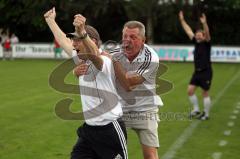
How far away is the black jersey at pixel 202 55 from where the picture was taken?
12.8 meters

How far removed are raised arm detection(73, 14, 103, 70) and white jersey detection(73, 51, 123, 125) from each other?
90 mm

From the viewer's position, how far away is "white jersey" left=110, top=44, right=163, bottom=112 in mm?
6035

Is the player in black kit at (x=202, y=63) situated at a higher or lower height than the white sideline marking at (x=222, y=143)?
higher

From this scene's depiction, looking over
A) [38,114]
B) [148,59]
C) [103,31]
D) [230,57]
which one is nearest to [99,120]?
[148,59]

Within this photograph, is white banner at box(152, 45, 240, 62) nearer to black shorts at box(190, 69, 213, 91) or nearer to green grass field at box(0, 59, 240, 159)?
green grass field at box(0, 59, 240, 159)

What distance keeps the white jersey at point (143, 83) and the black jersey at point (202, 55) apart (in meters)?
6.55

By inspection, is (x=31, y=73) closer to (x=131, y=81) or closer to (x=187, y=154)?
(x=187, y=154)

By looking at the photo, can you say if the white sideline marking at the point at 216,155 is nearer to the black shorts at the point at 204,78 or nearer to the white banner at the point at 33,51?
the black shorts at the point at 204,78

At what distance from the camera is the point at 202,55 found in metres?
12.8

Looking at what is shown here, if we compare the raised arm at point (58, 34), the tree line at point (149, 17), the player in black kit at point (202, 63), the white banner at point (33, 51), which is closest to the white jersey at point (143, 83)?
the raised arm at point (58, 34)

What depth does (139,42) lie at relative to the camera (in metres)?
5.86

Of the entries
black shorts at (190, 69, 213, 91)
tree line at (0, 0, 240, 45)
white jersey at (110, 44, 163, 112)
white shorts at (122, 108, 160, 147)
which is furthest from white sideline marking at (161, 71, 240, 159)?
tree line at (0, 0, 240, 45)

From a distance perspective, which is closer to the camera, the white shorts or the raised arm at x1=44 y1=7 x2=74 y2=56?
the raised arm at x1=44 y1=7 x2=74 y2=56

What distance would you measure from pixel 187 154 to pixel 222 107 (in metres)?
6.18
